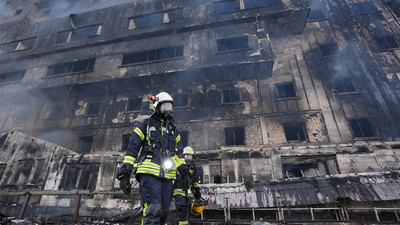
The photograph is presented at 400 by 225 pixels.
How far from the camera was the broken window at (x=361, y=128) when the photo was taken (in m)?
10.1

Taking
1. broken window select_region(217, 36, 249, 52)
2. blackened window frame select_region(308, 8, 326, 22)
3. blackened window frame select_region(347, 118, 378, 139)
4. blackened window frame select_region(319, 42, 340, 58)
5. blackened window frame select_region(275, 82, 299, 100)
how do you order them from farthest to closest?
blackened window frame select_region(308, 8, 326, 22)
broken window select_region(217, 36, 249, 52)
blackened window frame select_region(319, 42, 340, 58)
blackened window frame select_region(275, 82, 299, 100)
blackened window frame select_region(347, 118, 378, 139)

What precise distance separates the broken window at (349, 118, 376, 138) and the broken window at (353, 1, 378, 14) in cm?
954

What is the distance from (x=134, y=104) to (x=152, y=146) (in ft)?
37.4

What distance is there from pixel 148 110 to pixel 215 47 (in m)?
6.58

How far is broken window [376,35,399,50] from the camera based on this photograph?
12.5 metres

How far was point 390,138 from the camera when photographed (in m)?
9.64

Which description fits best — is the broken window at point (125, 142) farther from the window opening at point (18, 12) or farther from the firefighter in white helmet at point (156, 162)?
the window opening at point (18, 12)

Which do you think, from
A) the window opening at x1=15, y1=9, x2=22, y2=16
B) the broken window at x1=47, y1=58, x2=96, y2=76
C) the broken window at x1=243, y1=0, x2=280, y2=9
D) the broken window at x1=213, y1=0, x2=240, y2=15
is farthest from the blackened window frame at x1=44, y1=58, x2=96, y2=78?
the window opening at x1=15, y1=9, x2=22, y2=16

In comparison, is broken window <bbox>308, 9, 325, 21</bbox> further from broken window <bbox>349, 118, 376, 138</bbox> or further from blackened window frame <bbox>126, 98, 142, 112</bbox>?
blackened window frame <bbox>126, 98, 142, 112</bbox>

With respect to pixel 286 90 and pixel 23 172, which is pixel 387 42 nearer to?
pixel 286 90

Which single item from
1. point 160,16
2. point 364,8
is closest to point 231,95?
point 160,16

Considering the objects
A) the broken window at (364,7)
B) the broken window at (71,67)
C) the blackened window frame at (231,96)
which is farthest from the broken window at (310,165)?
the broken window at (71,67)

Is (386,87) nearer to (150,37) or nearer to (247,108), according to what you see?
(247,108)

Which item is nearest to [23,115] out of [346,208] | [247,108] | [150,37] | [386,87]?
[150,37]
